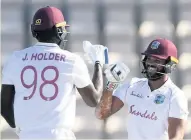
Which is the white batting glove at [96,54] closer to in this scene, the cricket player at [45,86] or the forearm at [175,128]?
the cricket player at [45,86]

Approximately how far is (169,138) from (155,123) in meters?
0.13

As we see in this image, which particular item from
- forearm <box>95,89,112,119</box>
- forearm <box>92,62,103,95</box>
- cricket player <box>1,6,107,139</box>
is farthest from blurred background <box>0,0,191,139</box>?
cricket player <box>1,6,107,139</box>

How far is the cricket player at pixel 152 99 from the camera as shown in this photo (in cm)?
409

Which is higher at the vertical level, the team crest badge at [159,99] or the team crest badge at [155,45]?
the team crest badge at [155,45]

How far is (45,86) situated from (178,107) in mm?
816

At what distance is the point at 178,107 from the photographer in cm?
407

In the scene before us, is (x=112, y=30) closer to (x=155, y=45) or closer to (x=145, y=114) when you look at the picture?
(x=155, y=45)

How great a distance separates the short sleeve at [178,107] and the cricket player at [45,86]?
1.69ft

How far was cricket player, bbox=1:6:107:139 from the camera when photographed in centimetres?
369

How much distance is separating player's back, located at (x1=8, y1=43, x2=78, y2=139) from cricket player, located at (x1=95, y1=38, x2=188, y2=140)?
529 mm

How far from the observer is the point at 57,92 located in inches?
145

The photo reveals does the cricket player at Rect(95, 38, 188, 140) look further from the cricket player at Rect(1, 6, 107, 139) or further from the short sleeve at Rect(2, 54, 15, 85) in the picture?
the short sleeve at Rect(2, 54, 15, 85)

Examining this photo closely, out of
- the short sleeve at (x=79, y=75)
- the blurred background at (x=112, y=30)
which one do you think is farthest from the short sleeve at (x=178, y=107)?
the blurred background at (x=112, y=30)

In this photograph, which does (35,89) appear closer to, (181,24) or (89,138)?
(89,138)
